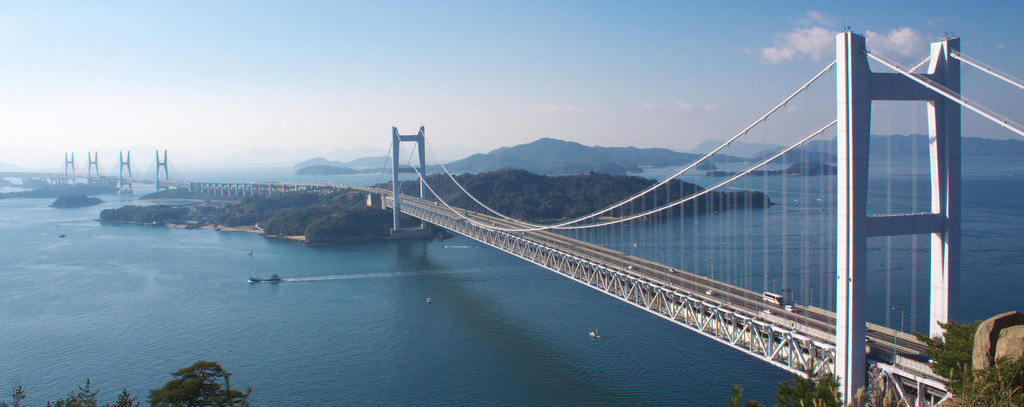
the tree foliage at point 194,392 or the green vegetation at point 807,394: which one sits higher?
the green vegetation at point 807,394

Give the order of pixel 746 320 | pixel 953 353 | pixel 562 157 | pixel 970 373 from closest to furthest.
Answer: pixel 970 373
pixel 953 353
pixel 746 320
pixel 562 157

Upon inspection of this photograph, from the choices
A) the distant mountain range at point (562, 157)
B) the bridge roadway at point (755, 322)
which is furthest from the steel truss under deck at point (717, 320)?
the distant mountain range at point (562, 157)

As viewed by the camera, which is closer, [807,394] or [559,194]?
[807,394]

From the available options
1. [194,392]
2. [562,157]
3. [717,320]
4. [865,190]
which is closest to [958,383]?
[865,190]

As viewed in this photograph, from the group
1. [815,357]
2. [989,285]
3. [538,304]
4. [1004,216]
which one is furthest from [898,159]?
[815,357]

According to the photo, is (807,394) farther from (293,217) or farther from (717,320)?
(293,217)

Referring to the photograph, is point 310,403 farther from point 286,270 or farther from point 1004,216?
point 1004,216

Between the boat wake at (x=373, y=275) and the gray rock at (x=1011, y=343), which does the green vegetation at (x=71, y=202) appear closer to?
the boat wake at (x=373, y=275)
